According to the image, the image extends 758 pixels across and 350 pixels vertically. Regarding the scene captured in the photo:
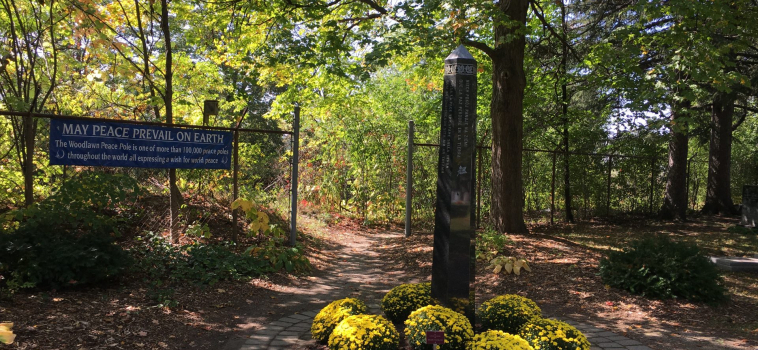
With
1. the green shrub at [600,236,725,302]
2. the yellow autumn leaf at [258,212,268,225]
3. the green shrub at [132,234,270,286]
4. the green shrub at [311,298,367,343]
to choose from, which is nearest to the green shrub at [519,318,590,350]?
the green shrub at [311,298,367,343]

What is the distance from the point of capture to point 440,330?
12.6ft

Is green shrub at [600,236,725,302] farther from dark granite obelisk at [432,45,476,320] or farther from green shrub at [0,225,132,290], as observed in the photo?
green shrub at [0,225,132,290]

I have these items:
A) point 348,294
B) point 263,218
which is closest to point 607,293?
point 348,294

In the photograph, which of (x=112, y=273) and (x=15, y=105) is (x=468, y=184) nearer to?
(x=112, y=273)

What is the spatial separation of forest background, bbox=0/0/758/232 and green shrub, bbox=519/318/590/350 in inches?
213

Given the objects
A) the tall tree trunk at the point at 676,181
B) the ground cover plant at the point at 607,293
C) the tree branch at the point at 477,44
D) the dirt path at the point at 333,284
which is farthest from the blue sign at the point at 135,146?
the tall tree trunk at the point at 676,181

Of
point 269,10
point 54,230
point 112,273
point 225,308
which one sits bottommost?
point 225,308

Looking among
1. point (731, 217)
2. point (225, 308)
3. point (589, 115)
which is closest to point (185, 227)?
point (225, 308)

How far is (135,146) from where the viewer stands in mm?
6723

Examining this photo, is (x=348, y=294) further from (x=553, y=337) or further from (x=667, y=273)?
(x=667, y=273)

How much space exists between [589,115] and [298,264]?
1083 centimetres

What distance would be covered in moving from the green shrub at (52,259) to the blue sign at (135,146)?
51.4 inches

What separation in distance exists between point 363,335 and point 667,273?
15.1 feet

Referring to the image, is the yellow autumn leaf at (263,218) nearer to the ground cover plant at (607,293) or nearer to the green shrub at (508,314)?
the ground cover plant at (607,293)
